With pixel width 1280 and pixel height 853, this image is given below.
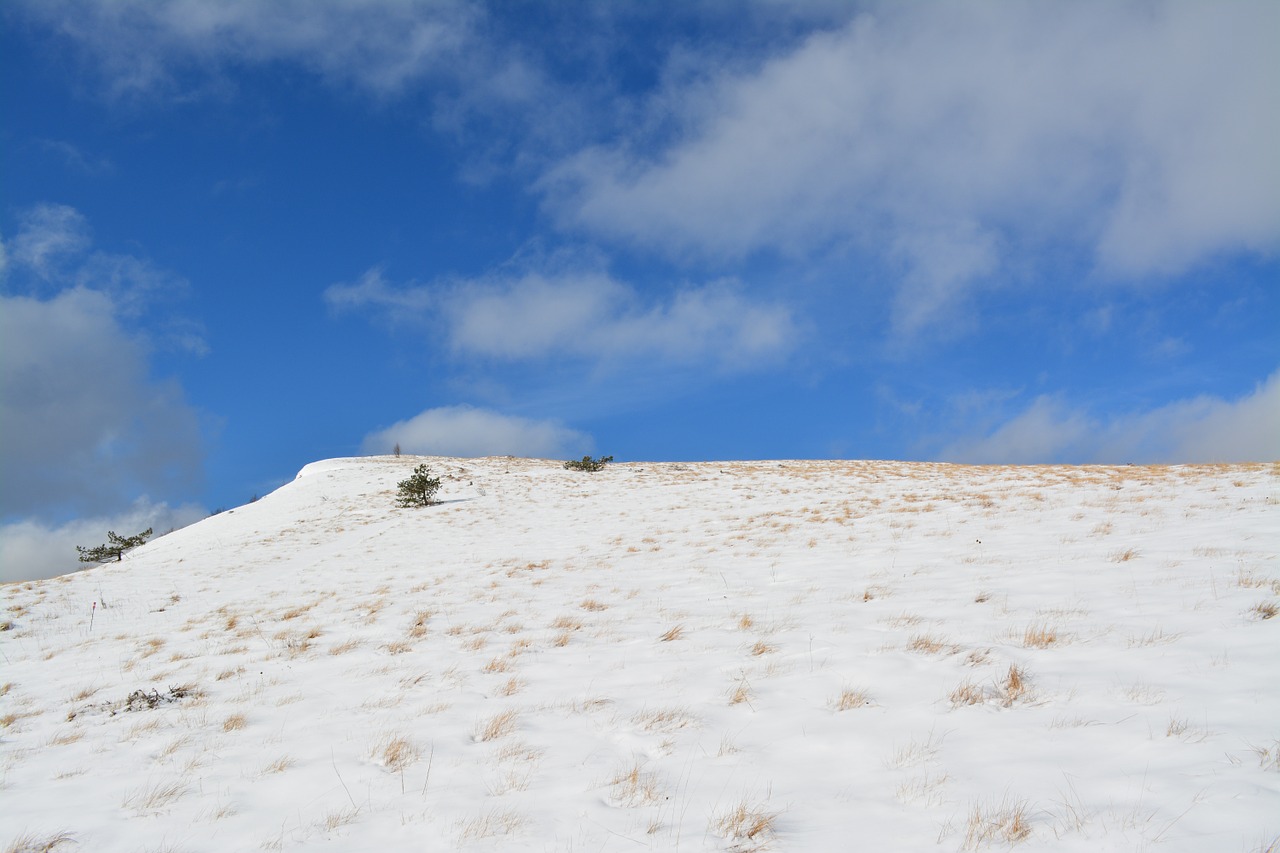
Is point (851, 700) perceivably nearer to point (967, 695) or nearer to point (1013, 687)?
point (967, 695)

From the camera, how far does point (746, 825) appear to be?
11.7 ft

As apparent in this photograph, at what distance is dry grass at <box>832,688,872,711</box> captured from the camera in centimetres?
515

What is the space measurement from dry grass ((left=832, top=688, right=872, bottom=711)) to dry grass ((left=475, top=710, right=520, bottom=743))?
2.92 metres

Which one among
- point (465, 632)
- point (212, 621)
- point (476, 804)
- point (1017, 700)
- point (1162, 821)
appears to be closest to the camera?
point (1162, 821)

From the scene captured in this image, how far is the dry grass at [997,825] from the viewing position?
3215 mm

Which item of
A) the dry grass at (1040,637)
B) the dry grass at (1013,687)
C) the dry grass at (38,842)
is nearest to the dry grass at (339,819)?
the dry grass at (38,842)

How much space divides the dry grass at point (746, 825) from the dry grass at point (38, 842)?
4337mm

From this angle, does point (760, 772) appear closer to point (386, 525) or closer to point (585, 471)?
point (386, 525)

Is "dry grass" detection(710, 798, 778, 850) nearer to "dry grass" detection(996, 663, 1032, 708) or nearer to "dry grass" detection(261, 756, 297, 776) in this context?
"dry grass" detection(996, 663, 1032, 708)

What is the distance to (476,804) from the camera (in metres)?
4.06

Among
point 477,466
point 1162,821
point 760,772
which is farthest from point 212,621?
point 477,466

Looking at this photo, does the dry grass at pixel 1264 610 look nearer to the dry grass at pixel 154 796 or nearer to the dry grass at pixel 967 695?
the dry grass at pixel 967 695

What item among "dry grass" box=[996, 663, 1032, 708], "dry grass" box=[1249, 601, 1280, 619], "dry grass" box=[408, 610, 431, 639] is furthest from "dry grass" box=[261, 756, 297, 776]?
"dry grass" box=[1249, 601, 1280, 619]

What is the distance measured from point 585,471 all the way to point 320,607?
29505 millimetres
